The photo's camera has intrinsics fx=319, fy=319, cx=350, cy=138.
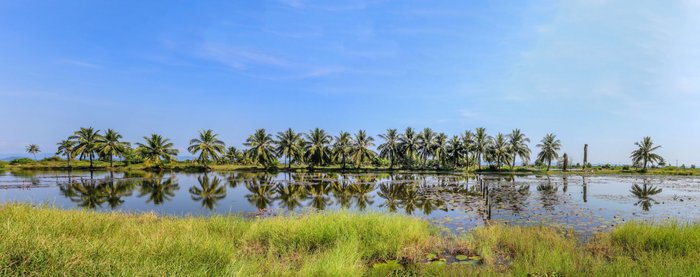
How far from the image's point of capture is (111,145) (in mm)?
67125

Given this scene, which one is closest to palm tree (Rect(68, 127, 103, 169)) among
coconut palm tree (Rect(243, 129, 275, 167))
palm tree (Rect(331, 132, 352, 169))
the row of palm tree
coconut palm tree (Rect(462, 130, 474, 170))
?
the row of palm tree

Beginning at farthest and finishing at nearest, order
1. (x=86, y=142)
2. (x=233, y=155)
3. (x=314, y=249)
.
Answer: (x=233, y=155) → (x=86, y=142) → (x=314, y=249)

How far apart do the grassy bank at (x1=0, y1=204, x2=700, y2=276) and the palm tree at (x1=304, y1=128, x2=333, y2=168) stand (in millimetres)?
59780

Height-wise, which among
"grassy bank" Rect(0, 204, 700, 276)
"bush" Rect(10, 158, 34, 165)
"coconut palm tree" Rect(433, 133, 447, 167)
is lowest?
"bush" Rect(10, 158, 34, 165)

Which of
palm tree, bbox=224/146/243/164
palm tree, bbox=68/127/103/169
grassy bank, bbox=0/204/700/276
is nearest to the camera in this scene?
grassy bank, bbox=0/204/700/276

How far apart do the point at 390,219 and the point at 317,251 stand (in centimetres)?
327

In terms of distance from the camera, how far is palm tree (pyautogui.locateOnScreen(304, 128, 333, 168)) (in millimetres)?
70275

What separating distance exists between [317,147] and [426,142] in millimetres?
24813

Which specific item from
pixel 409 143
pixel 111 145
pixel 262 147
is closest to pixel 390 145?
pixel 409 143

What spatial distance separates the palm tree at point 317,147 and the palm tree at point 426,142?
20858 mm

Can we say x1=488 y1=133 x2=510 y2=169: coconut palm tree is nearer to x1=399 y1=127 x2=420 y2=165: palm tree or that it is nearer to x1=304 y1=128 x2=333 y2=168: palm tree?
x1=399 y1=127 x2=420 y2=165: palm tree

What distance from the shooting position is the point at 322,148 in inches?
2795

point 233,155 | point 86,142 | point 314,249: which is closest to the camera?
point 314,249

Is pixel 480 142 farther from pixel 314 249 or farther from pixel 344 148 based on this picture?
pixel 314 249
